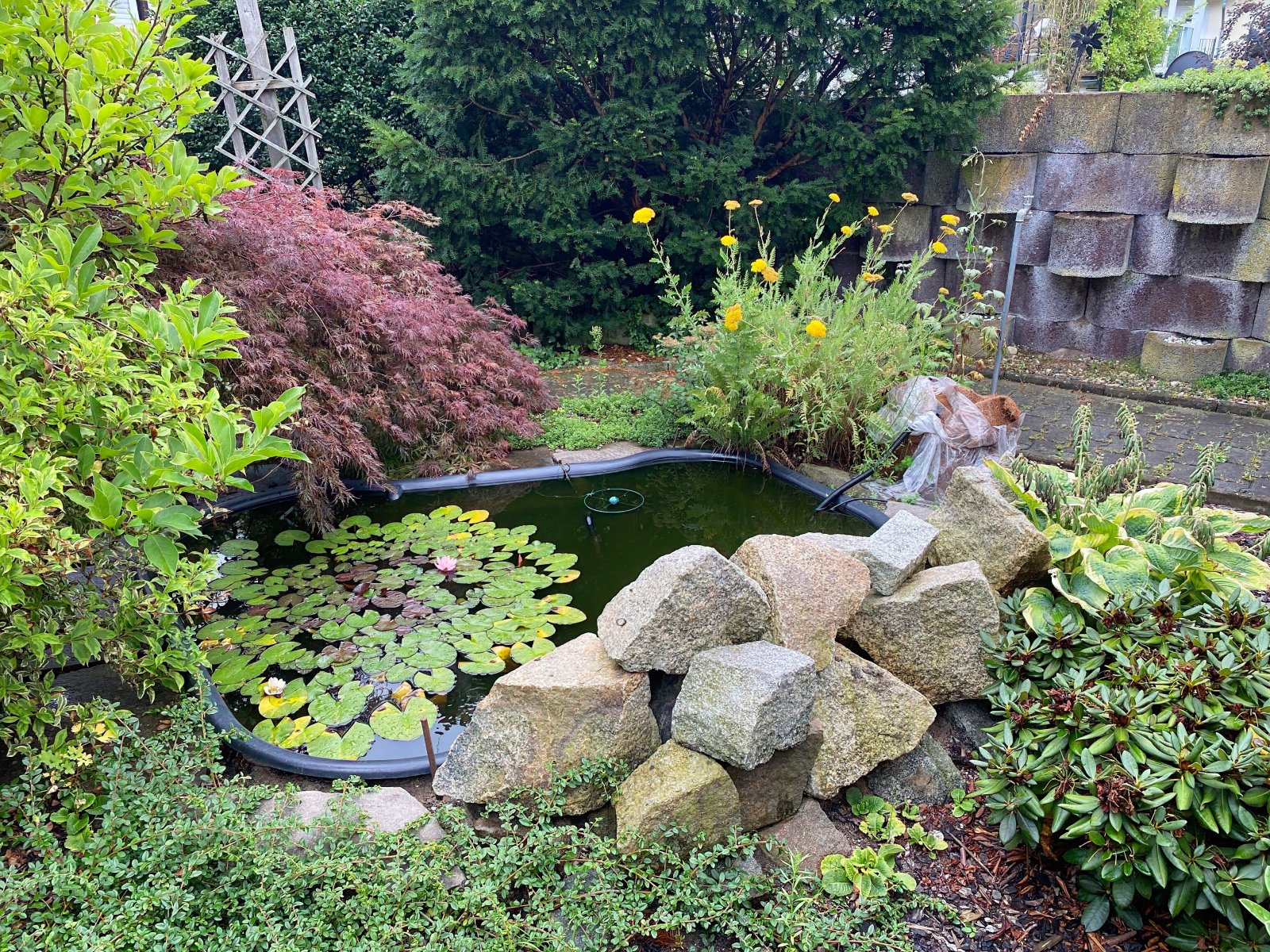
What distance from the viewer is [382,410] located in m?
3.94

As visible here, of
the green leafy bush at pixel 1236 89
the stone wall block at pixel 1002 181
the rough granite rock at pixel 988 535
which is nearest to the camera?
the rough granite rock at pixel 988 535

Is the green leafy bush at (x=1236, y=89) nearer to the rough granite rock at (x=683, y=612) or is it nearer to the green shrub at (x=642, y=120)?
the green shrub at (x=642, y=120)

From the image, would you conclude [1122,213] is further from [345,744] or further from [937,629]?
[345,744]

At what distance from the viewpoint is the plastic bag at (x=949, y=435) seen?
3.82 metres

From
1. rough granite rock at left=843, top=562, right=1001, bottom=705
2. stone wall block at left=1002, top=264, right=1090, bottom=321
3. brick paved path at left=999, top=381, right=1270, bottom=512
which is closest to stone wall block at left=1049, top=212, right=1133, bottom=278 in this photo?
stone wall block at left=1002, top=264, right=1090, bottom=321

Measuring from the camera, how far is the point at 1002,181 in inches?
238

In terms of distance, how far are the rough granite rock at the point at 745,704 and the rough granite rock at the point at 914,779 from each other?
0.41m

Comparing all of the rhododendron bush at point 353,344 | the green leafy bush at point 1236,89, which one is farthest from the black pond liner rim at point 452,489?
the green leafy bush at point 1236,89

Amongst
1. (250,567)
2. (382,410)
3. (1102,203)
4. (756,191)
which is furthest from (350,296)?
(1102,203)

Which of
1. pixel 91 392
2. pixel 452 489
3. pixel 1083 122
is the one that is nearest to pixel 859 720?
pixel 91 392

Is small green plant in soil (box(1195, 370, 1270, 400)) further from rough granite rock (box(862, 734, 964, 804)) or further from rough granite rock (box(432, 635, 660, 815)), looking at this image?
rough granite rock (box(432, 635, 660, 815))

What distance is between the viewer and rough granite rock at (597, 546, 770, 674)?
6.63 feet

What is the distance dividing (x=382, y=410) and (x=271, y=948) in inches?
104

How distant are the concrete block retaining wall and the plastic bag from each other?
261cm
